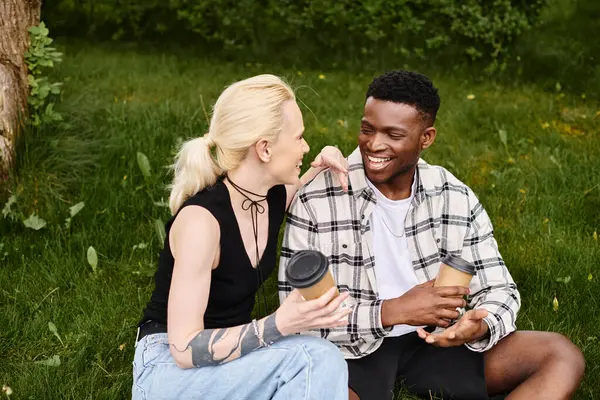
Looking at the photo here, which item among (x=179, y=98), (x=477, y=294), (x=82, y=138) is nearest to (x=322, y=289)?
(x=477, y=294)

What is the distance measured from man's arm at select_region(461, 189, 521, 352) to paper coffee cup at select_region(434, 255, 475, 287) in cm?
42

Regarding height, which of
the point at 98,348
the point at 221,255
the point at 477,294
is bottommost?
the point at 98,348

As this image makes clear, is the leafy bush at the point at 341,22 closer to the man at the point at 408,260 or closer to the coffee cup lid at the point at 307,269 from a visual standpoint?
the man at the point at 408,260

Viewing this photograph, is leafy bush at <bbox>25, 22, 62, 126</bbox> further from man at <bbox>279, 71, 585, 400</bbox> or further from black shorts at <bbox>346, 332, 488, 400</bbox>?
black shorts at <bbox>346, 332, 488, 400</bbox>

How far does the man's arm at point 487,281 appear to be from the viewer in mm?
2930

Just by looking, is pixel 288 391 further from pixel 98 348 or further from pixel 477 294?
pixel 98 348

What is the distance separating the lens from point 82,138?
→ 478cm

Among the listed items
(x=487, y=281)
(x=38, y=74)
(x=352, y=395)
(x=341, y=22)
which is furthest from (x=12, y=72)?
(x=341, y=22)

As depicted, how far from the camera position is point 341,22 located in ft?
24.7

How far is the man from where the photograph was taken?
2.88 meters

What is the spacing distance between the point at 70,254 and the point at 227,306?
1.55 metres

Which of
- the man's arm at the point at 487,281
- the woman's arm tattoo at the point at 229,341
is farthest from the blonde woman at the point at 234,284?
the man's arm at the point at 487,281

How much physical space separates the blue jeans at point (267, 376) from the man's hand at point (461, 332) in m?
0.42

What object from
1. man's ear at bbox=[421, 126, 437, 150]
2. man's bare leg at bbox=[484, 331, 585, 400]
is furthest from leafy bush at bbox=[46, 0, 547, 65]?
man's bare leg at bbox=[484, 331, 585, 400]
